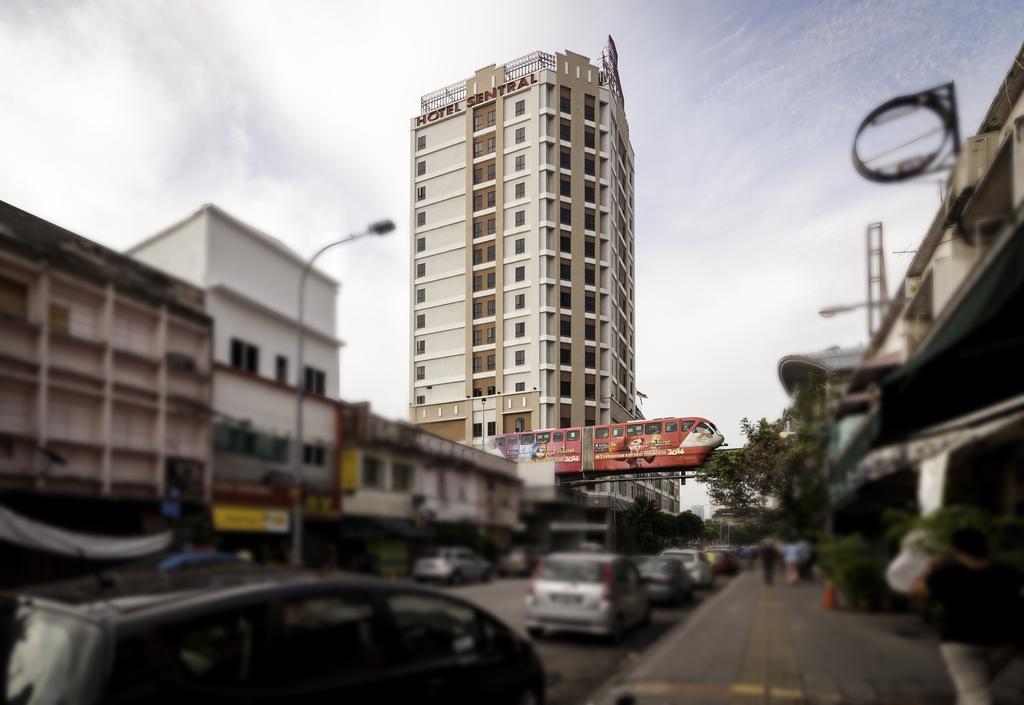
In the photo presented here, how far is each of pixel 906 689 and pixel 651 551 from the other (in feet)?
5.83

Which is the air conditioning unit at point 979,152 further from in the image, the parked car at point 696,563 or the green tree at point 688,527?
the parked car at point 696,563

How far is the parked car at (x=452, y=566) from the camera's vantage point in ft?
13.9

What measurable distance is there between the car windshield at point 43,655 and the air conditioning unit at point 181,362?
1.07 metres

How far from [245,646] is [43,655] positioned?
78 centimetres

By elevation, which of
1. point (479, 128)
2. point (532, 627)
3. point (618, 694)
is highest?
point (479, 128)

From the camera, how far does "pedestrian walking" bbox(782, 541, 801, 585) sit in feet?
14.6

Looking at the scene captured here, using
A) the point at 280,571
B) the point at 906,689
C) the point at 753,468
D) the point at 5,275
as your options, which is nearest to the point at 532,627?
the point at 280,571

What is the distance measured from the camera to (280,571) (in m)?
3.59

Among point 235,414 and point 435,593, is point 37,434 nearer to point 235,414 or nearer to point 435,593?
point 235,414

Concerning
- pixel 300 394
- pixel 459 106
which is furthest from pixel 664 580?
pixel 459 106

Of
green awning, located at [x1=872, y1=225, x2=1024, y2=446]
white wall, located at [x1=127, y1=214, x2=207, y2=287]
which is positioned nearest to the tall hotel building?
white wall, located at [x1=127, y1=214, x2=207, y2=287]

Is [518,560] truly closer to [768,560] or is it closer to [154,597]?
[768,560]

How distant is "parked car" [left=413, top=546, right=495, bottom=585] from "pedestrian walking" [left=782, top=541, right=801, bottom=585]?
1.76 metres

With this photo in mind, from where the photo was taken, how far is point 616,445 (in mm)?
5730
